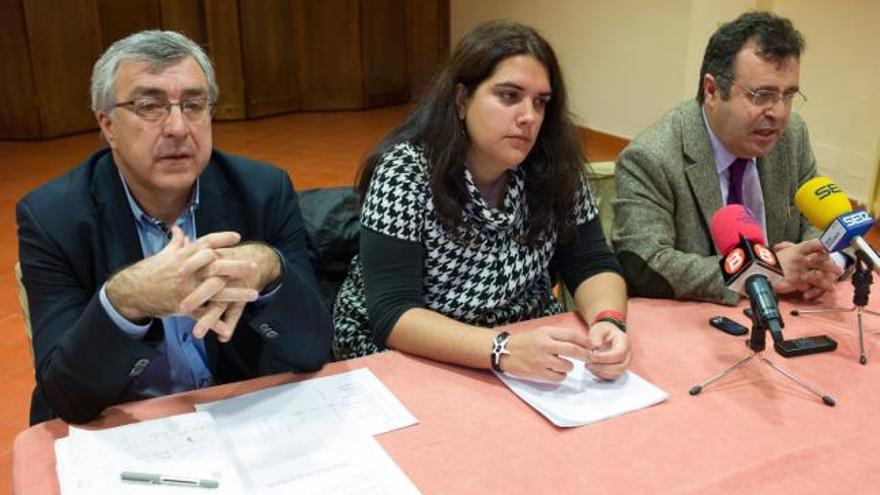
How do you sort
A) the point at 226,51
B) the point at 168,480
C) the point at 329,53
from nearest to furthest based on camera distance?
the point at 168,480 < the point at 226,51 < the point at 329,53

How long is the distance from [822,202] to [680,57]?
463 cm

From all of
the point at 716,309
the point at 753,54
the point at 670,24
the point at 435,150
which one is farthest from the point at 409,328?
the point at 670,24

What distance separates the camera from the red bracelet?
5.71ft

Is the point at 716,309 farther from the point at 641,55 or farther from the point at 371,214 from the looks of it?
the point at 641,55

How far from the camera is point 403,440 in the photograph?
1334mm

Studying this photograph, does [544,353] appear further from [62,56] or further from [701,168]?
[62,56]

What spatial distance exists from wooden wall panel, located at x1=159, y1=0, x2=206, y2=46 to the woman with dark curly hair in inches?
242

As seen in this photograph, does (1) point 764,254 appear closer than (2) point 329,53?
Yes

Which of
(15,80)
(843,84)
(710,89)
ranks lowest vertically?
(15,80)

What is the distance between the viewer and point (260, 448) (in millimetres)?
1311

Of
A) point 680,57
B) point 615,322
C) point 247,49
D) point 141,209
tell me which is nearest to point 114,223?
point 141,209

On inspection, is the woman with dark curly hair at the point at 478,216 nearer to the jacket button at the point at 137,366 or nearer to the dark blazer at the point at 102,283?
the dark blazer at the point at 102,283

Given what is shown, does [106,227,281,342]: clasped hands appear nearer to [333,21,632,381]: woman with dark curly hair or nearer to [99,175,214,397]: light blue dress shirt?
[99,175,214,397]: light blue dress shirt

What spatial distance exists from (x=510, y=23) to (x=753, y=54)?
0.70 meters
